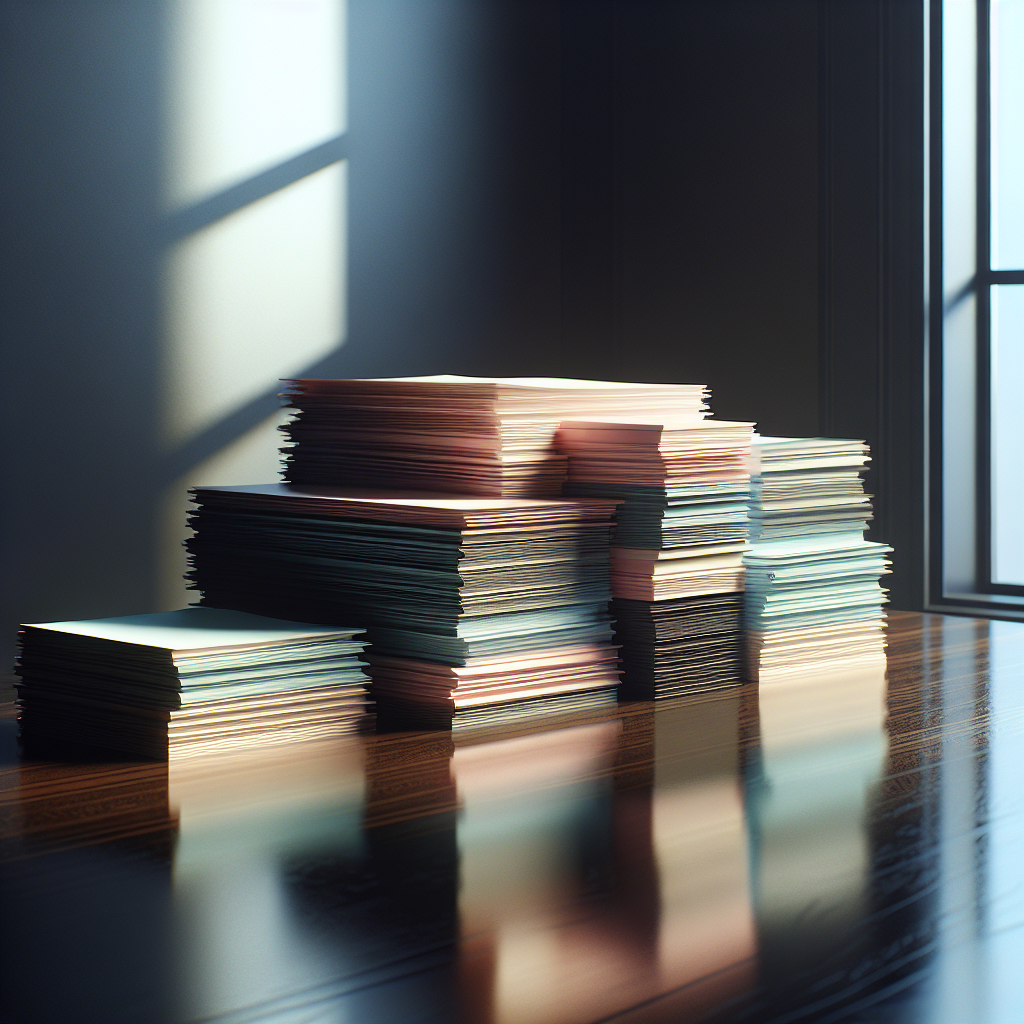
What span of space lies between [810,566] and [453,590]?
19.9 inches

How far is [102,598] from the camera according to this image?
3.18 metres

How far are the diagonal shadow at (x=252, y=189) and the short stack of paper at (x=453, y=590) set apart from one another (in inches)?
78.6

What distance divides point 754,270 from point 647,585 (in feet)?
8.79

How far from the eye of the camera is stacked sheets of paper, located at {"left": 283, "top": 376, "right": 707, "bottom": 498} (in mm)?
1476

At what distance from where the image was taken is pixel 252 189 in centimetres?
345

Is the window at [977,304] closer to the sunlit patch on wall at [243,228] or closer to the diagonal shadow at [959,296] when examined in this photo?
the diagonal shadow at [959,296]

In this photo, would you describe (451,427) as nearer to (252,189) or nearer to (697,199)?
(252,189)

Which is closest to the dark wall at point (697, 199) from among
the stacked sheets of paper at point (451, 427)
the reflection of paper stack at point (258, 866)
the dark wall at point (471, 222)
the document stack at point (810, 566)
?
the dark wall at point (471, 222)

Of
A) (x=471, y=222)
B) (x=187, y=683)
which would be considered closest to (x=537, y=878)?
(x=187, y=683)

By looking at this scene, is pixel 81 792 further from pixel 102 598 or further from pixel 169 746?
pixel 102 598

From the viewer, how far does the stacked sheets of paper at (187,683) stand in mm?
1140

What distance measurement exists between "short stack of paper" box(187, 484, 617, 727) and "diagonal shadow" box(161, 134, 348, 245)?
2.00 metres

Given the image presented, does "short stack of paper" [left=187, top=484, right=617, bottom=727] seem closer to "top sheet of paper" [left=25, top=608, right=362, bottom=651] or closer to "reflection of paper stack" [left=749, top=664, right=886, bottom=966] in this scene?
"top sheet of paper" [left=25, top=608, right=362, bottom=651]

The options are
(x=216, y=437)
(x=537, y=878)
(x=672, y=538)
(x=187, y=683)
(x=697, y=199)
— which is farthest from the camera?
(x=697, y=199)
